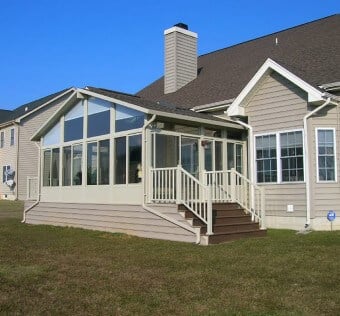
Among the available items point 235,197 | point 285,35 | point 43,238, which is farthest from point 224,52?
point 43,238

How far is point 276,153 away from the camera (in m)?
13.5

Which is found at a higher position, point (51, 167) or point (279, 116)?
point (279, 116)

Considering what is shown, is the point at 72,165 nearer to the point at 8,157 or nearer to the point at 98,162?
the point at 98,162

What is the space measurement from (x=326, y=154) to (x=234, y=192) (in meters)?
2.67

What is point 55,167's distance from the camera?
16453 mm

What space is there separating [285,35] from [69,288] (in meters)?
15.8

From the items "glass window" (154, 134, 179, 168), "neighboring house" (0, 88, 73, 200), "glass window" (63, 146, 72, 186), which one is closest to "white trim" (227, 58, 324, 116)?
"glass window" (154, 134, 179, 168)

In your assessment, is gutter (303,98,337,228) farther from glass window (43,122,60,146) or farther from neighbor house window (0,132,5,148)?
neighbor house window (0,132,5,148)

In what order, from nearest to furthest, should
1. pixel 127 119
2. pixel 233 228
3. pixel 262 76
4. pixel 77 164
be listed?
pixel 233 228 < pixel 127 119 < pixel 262 76 < pixel 77 164

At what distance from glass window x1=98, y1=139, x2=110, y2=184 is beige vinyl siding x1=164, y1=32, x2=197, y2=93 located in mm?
6937

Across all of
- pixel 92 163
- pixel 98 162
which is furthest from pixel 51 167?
pixel 98 162

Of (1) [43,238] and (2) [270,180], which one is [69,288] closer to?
(1) [43,238]

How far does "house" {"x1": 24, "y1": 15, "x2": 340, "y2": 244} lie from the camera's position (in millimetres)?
11852

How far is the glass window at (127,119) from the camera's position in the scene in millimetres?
12531
